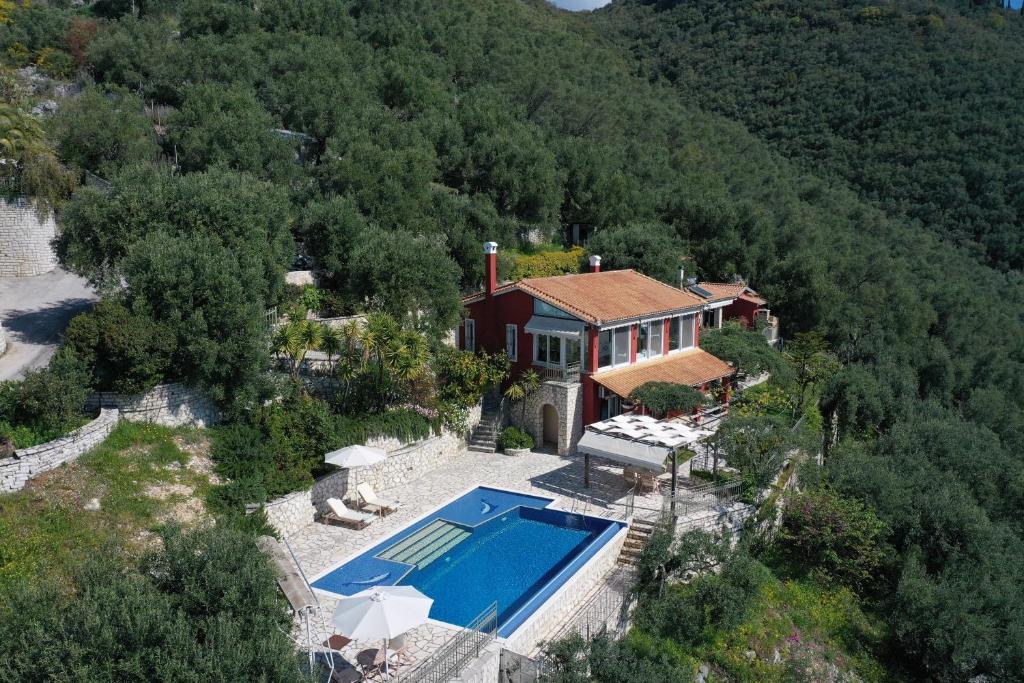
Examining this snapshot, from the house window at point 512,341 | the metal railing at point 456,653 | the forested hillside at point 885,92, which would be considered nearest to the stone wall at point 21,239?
the house window at point 512,341

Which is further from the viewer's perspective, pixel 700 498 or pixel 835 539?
pixel 700 498

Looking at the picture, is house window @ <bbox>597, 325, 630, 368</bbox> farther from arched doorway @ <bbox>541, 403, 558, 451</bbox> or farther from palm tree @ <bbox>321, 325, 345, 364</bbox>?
palm tree @ <bbox>321, 325, 345, 364</bbox>

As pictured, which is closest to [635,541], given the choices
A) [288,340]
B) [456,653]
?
[456,653]

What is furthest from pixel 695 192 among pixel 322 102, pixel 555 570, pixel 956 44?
pixel 956 44

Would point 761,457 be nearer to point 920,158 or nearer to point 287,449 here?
point 287,449

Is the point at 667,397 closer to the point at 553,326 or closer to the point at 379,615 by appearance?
the point at 553,326

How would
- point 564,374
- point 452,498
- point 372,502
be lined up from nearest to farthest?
point 372,502, point 452,498, point 564,374
